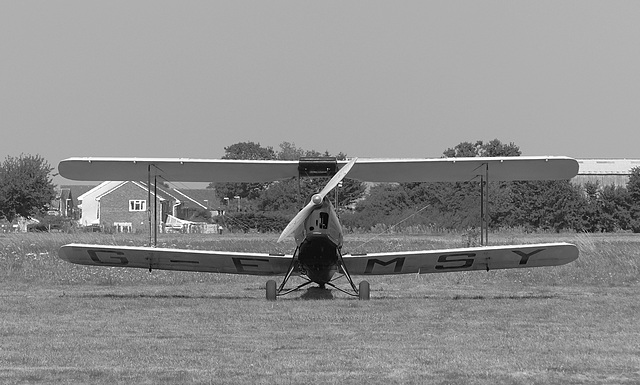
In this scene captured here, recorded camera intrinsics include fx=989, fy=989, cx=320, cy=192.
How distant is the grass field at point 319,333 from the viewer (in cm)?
843

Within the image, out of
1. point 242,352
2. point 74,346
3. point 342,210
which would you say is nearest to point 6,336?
point 74,346

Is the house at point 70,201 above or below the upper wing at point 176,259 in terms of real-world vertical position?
above

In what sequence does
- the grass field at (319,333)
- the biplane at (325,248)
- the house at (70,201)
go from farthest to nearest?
the house at (70,201), the biplane at (325,248), the grass field at (319,333)

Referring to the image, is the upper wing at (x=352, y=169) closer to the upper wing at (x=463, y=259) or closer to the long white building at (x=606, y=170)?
the upper wing at (x=463, y=259)

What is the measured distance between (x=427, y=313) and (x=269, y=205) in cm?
4973

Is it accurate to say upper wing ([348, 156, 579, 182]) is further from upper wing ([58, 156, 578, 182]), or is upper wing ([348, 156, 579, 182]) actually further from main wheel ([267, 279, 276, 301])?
main wheel ([267, 279, 276, 301])

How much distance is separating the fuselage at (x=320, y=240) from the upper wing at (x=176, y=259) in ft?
3.77

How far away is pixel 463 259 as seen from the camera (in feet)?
55.5

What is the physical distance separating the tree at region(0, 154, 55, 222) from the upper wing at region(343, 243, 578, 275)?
144 feet

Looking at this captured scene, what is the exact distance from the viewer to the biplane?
1616 cm

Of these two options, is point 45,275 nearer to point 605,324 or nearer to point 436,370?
point 605,324

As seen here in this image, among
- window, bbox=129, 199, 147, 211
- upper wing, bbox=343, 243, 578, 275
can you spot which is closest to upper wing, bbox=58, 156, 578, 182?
upper wing, bbox=343, 243, 578, 275

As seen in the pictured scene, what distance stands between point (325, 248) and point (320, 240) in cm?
26

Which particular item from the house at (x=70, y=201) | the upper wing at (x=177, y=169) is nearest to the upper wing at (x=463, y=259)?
the upper wing at (x=177, y=169)
